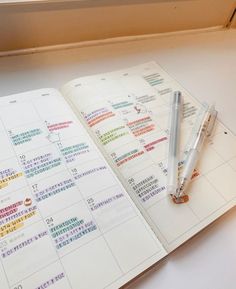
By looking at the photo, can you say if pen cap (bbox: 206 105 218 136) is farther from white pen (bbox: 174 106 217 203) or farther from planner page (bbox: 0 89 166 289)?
planner page (bbox: 0 89 166 289)

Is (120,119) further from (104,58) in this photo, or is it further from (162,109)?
(104,58)

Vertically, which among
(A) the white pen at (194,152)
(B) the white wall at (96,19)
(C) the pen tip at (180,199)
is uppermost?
(B) the white wall at (96,19)

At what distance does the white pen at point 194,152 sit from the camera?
0.38 meters

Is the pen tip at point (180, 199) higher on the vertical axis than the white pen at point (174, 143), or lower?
lower

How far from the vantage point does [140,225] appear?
35cm

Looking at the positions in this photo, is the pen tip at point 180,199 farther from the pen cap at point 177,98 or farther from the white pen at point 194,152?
the pen cap at point 177,98

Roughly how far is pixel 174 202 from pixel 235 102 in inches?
11.1

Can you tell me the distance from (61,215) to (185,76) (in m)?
0.39

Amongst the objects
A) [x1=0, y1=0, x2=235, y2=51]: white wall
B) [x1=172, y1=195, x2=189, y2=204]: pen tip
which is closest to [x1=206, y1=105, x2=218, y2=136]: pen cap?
[x1=172, y1=195, x2=189, y2=204]: pen tip

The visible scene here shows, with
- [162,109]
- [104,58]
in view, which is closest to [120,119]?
[162,109]

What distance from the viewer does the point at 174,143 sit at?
17.0 inches

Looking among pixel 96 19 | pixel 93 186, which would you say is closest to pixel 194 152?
pixel 93 186

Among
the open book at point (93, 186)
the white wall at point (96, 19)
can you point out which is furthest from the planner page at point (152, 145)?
the white wall at point (96, 19)

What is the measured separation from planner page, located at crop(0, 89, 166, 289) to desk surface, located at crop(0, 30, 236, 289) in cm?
4
